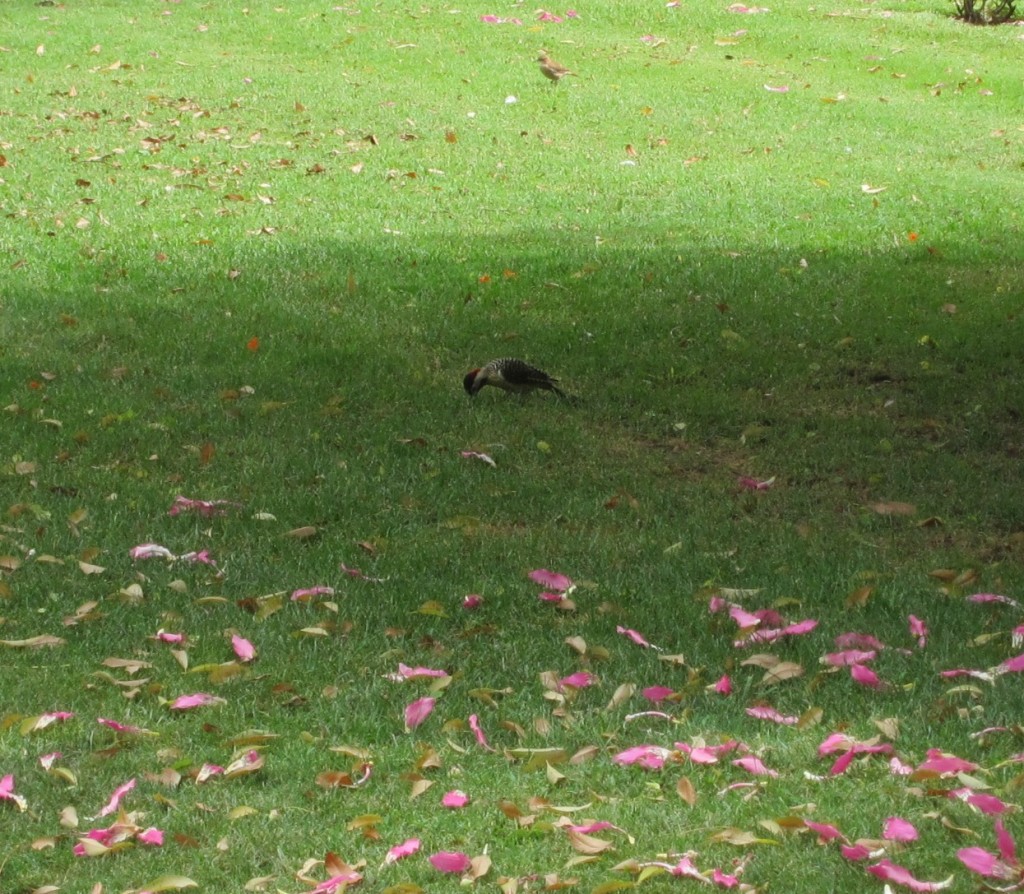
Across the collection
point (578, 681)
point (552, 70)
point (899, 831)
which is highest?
point (552, 70)

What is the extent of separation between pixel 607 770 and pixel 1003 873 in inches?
44.6

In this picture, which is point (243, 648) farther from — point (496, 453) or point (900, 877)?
point (496, 453)

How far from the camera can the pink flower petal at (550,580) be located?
568cm

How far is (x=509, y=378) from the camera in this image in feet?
25.6

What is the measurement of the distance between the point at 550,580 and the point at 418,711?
1278mm

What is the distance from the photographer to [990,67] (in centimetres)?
1764

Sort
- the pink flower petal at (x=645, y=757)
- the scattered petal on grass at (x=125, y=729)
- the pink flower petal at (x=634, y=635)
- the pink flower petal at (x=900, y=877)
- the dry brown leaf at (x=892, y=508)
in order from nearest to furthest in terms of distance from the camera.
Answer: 1. the pink flower petal at (x=900, y=877)
2. the pink flower petal at (x=645, y=757)
3. the scattered petal on grass at (x=125, y=729)
4. the pink flower petal at (x=634, y=635)
5. the dry brown leaf at (x=892, y=508)

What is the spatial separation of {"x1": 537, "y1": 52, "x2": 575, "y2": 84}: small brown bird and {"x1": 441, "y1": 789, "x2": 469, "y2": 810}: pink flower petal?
13190 millimetres

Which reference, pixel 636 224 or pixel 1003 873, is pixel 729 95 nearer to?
pixel 636 224

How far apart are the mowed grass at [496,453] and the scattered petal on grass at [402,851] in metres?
0.03

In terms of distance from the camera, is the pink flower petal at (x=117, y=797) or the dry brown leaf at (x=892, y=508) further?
the dry brown leaf at (x=892, y=508)

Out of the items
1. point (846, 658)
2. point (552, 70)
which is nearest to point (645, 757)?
point (846, 658)

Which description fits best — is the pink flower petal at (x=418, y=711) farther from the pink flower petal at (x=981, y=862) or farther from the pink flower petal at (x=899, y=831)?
the pink flower petal at (x=981, y=862)

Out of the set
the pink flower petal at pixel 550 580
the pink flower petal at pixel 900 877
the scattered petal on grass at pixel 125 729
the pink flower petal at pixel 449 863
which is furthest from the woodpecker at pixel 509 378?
the pink flower petal at pixel 900 877
